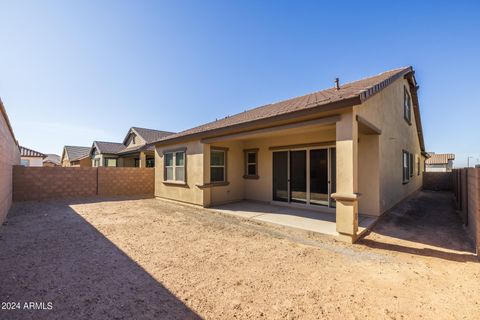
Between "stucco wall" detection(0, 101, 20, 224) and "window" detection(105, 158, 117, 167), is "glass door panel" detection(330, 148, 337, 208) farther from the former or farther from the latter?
"window" detection(105, 158, 117, 167)

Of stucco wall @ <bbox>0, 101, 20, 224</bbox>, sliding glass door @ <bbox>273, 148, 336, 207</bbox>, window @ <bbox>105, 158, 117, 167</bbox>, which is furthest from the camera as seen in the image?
window @ <bbox>105, 158, 117, 167</bbox>

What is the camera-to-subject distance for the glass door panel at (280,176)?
8.87 m

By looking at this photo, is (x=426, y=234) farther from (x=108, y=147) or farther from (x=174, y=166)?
(x=108, y=147)

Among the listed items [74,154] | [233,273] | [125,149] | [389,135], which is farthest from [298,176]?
[74,154]

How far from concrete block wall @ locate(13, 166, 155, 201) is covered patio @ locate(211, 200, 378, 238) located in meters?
7.31

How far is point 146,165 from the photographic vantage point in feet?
60.0

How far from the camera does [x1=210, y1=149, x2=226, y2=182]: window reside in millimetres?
9422

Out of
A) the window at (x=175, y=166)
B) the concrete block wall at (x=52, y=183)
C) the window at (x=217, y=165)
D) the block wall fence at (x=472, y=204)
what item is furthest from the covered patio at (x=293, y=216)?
the concrete block wall at (x=52, y=183)

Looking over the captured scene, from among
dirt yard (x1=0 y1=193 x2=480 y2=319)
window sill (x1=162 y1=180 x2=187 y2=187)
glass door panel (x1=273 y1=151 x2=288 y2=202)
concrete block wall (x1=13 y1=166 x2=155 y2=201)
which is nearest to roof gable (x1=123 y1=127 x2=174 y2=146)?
concrete block wall (x1=13 y1=166 x2=155 y2=201)

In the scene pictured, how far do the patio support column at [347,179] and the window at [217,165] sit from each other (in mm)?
5670

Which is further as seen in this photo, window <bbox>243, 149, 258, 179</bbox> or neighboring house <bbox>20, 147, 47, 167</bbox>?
neighboring house <bbox>20, 147, 47, 167</bbox>

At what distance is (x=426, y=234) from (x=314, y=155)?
152 inches

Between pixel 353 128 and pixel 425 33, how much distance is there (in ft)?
20.8

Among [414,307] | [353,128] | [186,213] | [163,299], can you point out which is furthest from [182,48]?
[414,307]
